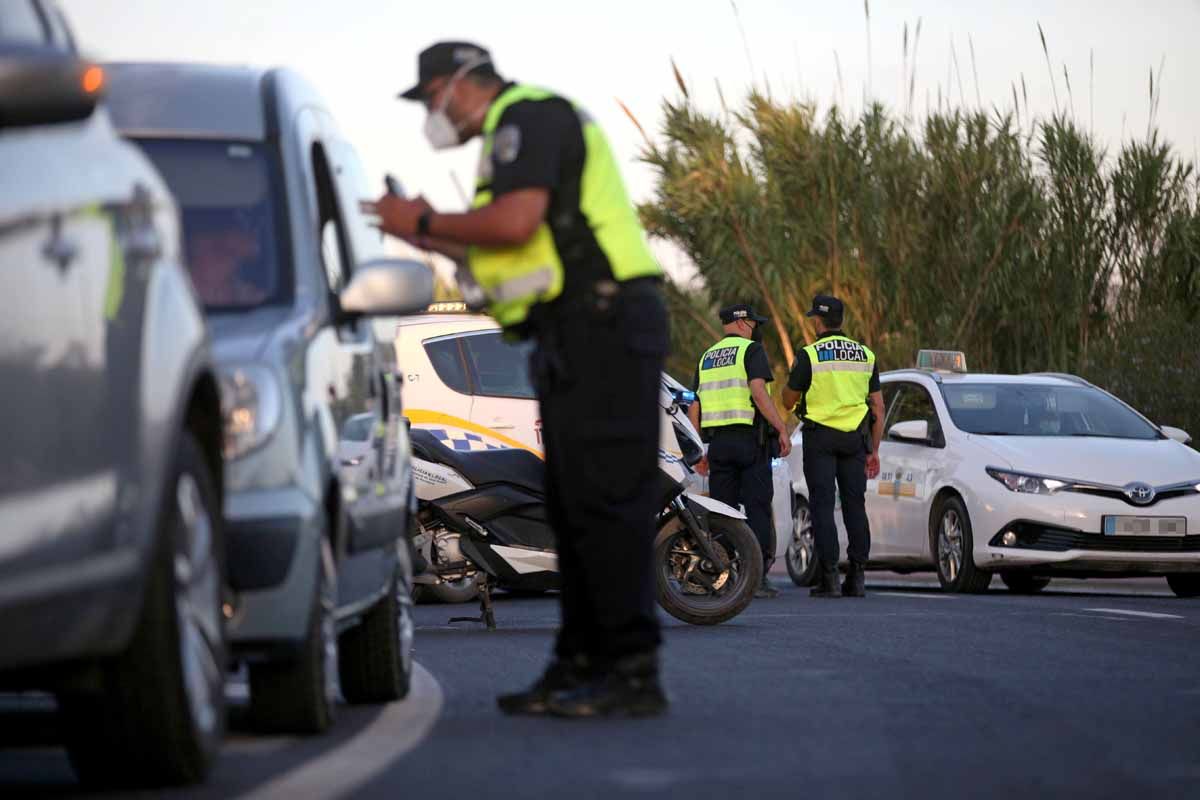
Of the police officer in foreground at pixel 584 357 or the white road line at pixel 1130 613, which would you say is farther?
the white road line at pixel 1130 613

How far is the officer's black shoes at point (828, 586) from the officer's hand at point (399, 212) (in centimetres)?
952

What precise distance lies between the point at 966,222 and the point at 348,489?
2055 centimetres

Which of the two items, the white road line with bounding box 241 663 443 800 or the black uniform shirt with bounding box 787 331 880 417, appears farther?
the black uniform shirt with bounding box 787 331 880 417

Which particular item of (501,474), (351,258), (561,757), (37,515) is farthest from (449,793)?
(501,474)

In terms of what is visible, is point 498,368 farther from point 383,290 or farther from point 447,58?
point 383,290

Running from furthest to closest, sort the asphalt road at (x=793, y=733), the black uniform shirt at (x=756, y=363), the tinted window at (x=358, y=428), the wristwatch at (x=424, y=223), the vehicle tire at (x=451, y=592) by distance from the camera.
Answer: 1. the black uniform shirt at (x=756, y=363)
2. the vehicle tire at (x=451, y=592)
3. the wristwatch at (x=424, y=223)
4. the tinted window at (x=358, y=428)
5. the asphalt road at (x=793, y=733)

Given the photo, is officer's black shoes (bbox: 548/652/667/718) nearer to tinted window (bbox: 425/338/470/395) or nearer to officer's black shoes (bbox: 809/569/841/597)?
tinted window (bbox: 425/338/470/395)

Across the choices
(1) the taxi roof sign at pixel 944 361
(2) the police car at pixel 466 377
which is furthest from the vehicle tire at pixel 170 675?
(1) the taxi roof sign at pixel 944 361

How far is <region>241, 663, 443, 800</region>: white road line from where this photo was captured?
5359mm

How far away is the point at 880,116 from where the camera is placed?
27.9 m

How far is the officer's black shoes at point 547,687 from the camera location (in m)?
7.13

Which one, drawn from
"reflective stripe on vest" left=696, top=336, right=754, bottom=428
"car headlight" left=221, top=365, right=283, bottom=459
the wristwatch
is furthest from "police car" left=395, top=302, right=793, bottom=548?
"car headlight" left=221, top=365, right=283, bottom=459

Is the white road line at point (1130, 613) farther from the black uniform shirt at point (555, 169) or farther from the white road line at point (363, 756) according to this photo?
the black uniform shirt at point (555, 169)

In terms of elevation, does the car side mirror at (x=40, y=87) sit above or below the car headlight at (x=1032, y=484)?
above
